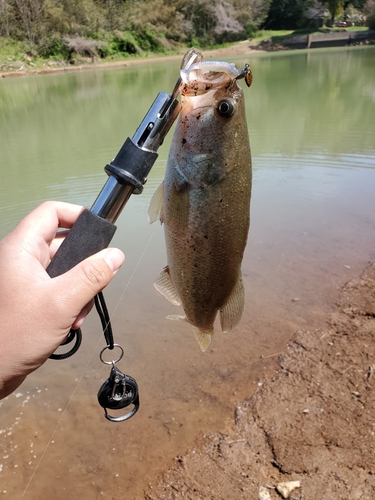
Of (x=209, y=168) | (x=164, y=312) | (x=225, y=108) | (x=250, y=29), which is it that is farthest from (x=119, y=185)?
(x=250, y=29)

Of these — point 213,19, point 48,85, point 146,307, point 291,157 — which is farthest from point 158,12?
point 146,307

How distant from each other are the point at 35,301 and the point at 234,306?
781 millimetres

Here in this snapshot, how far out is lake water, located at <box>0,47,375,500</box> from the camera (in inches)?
134

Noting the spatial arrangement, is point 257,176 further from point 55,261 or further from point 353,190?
point 55,261

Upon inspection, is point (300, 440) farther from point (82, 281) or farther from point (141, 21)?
point (141, 21)

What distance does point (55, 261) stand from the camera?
158 centimetres

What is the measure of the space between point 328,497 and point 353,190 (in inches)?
259

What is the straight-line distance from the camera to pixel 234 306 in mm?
1762

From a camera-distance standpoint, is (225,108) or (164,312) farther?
(164,312)

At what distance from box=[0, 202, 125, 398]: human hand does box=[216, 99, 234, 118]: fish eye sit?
639 mm

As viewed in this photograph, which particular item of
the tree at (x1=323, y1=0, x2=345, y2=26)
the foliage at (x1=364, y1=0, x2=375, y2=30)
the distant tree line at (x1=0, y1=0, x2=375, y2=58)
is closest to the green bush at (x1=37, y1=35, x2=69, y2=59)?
the distant tree line at (x1=0, y1=0, x2=375, y2=58)

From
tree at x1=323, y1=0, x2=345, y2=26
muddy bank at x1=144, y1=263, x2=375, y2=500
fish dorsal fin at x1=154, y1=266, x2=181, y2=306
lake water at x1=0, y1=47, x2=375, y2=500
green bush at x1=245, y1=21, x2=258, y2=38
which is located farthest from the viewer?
tree at x1=323, y1=0, x2=345, y2=26

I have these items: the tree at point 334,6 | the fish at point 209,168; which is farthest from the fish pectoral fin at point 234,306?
the tree at point 334,6

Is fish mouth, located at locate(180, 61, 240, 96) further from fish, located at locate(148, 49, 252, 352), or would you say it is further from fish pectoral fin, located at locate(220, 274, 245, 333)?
fish pectoral fin, located at locate(220, 274, 245, 333)
